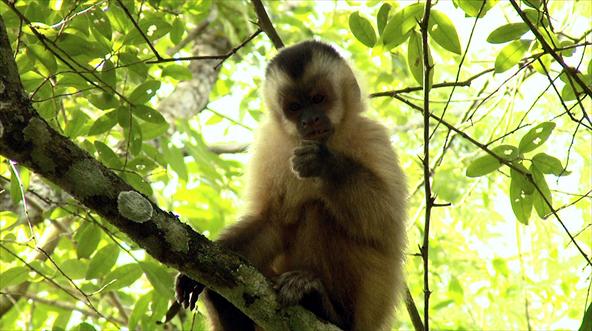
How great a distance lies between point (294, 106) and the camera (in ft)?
18.1

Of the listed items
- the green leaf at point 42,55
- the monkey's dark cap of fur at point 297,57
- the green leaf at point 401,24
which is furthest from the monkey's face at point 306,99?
the green leaf at point 42,55

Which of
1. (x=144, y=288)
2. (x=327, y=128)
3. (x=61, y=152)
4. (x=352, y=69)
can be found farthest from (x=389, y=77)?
(x=61, y=152)

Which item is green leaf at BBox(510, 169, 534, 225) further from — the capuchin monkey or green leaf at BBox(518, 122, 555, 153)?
the capuchin monkey

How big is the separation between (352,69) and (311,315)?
2918 mm

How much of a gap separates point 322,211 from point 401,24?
1524 mm

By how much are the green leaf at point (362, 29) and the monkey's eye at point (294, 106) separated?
123 cm

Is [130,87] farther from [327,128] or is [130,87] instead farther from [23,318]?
[23,318]

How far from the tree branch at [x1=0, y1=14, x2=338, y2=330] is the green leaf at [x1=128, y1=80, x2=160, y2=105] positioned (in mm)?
1495

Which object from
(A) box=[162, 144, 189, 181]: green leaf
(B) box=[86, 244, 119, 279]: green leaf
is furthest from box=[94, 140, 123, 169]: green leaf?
(A) box=[162, 144, 189, 181]: green leaf

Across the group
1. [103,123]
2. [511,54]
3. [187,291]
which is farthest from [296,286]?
[511,54]

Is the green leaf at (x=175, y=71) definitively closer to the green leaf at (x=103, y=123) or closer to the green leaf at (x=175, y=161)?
the green leaf at (x=103, y=123)

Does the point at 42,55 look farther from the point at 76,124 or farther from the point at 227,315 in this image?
the point at 227,315

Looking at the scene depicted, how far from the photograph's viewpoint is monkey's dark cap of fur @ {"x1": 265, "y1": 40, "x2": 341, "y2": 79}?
559 cm

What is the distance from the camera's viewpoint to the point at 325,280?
15.1 feet
